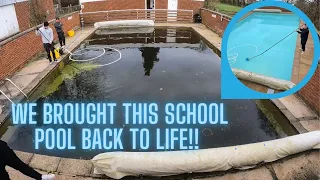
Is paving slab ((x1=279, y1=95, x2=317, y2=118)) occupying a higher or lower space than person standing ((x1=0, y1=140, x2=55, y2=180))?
lower

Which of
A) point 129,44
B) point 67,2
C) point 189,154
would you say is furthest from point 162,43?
point 67,2

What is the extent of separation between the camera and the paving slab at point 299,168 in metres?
4.42

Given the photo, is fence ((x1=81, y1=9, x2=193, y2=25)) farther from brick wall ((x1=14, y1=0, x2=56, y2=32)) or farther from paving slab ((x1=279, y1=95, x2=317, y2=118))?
paving slab ((x1=279, y1=95, x2=317, y2=118))

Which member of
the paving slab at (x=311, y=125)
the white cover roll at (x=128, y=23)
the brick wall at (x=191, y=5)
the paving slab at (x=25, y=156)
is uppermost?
the brick wall at (x=191, y=5)

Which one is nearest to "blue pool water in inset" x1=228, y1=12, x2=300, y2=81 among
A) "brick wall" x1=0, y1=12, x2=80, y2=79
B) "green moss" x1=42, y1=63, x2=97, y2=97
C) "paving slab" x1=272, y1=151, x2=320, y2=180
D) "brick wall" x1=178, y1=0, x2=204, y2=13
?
"paving slab" x1=272, y1=151, x2=320, y2=180

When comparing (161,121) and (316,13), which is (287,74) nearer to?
(161,121)

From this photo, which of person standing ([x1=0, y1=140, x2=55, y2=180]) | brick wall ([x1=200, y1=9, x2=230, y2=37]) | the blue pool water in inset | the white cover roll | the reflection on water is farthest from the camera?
the white cover roll

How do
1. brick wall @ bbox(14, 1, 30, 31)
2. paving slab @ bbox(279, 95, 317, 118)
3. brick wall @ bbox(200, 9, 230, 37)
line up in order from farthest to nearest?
brick wall @ bbox(14, 1, 30, 31), brick wall @ bbox(200, 9, 230, 37), paving slab @ bbox(279, 95, 317, 118)

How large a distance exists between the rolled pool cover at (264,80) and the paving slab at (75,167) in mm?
4227

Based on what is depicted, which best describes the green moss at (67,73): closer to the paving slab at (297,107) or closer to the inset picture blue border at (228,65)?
the inset picture blue border at (228,65)

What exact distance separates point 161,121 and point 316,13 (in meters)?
14.1

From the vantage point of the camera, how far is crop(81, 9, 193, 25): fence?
21.1 meters

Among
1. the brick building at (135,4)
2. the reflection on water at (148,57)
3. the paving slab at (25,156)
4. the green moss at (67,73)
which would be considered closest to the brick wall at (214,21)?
the brick building at (135,4)

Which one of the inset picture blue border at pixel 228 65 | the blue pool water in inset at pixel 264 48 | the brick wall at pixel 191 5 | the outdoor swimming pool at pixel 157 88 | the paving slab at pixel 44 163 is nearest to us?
the inset picture blue border at pixel 228 65
